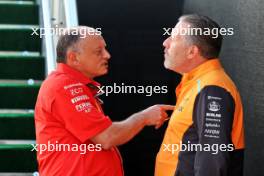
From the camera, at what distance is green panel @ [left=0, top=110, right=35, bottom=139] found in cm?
322

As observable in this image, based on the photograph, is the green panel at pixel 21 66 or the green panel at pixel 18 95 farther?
the green panel at pixel 21 66

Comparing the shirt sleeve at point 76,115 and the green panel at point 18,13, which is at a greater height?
the green panel at point 18,13

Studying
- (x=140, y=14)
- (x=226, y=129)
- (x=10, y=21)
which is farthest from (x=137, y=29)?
(x=226, y=129)

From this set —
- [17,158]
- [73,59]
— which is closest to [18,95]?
[17,158]

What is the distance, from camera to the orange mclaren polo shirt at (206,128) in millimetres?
1841

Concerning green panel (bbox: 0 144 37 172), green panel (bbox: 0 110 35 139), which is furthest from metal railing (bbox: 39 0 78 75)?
green panel (bbox: 0 144 37 172)

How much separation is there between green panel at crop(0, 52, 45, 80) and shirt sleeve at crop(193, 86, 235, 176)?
6.51 ft

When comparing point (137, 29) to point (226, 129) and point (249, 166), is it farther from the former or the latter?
point (226, 129)

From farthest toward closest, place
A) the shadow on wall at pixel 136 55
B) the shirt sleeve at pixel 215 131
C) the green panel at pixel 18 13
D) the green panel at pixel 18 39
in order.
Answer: the green panel at pixel 18 13, the green panel at pixel 18 39, the shadow on wall at pixel 136 55, the shirt sleeve at pixel 215 131

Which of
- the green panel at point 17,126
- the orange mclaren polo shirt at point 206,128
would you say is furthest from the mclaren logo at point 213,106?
the green panel at point 17,126

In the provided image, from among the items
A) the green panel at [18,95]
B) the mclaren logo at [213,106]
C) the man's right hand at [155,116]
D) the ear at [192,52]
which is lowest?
the green panel at [18,95]

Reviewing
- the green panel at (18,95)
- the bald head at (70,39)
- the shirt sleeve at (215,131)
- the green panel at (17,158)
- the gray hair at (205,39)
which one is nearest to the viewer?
the shirt sleeve at (215,131)

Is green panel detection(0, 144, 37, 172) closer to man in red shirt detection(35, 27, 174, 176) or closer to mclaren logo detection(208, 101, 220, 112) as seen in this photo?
man in red shirt detection(35, 27, 174, 176)

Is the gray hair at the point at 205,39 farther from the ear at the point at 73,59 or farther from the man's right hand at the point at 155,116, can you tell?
the ear at the point at 73,59
